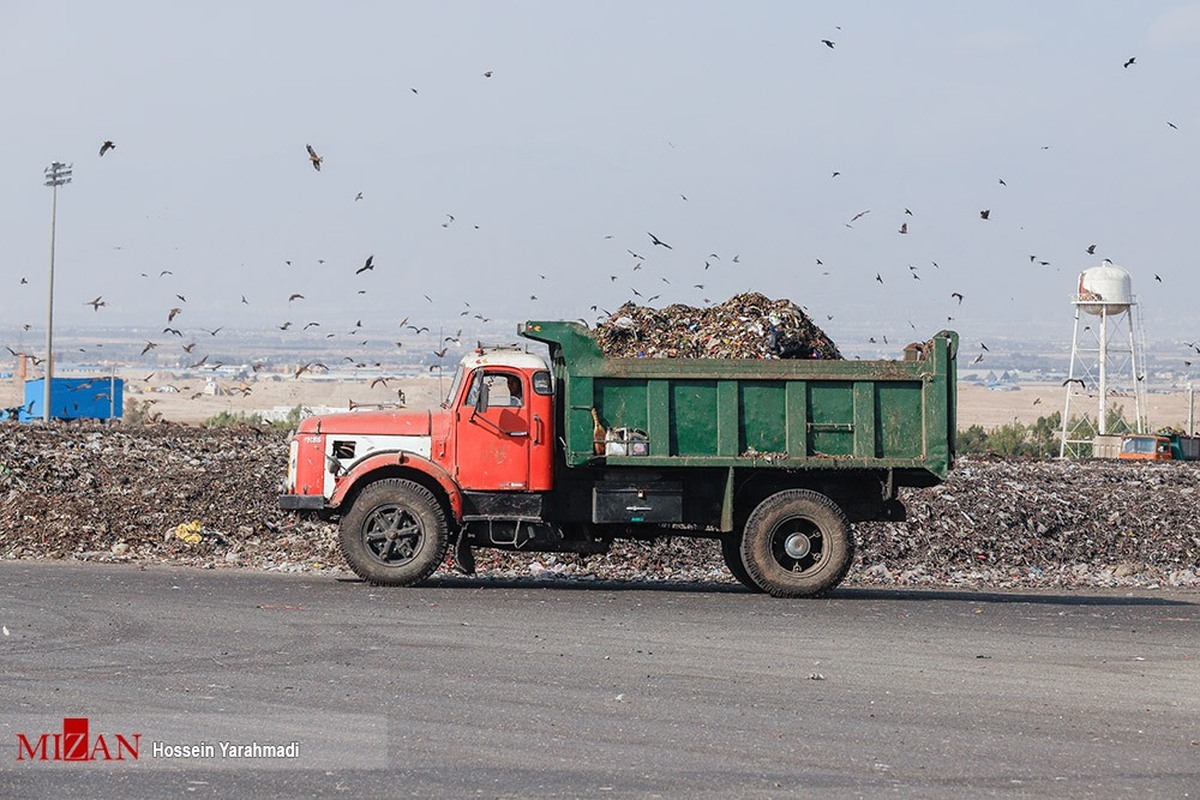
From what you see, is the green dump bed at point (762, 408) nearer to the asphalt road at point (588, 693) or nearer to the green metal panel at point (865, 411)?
the green metal panel at point (865, 411)

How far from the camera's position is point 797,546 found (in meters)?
16.0

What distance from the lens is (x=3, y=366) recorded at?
15812cm

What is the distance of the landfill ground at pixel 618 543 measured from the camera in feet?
63.3

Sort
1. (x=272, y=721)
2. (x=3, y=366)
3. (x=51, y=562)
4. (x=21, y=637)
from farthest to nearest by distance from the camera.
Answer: (x=3, y=366)
(x=51, y=562)
(x=21, y=637)
(x=272, y=721)

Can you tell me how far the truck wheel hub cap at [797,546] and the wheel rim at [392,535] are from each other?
364 centimetres

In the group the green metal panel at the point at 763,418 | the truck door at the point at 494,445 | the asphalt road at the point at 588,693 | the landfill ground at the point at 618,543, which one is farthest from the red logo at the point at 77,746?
the landfill ground at the point at 618,543

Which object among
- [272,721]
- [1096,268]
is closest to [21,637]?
[272,721]

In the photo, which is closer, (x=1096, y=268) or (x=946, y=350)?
(x=946, y=350)

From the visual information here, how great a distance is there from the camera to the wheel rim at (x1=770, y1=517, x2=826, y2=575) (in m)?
16.0

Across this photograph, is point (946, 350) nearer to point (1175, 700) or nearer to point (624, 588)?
point (624, 588)

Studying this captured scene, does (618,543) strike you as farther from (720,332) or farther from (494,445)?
(494,445)

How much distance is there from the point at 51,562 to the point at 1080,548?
12892 millimetres

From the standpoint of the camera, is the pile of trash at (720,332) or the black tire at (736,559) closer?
the black tire at (736,559)

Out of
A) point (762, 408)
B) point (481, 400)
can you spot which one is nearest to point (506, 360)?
point (481, 400)
